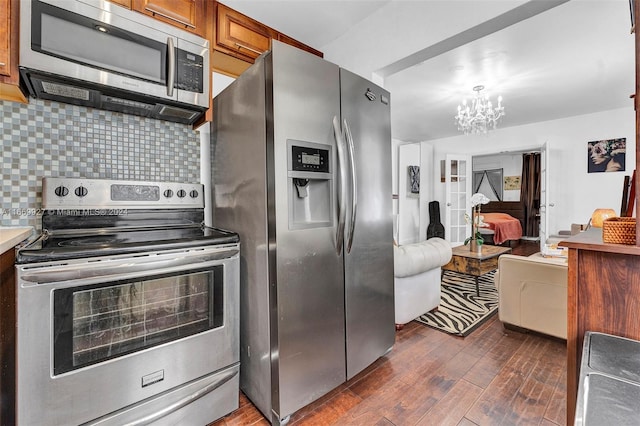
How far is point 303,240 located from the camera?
144 cm

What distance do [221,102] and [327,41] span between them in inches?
48.3

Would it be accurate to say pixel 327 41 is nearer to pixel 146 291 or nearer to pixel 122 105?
pixel 122 105

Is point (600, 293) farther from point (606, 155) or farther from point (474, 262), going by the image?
point (606, 155)

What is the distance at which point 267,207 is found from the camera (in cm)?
141

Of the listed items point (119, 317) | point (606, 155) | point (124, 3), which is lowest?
point (119, 317)

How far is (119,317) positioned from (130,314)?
4 cm

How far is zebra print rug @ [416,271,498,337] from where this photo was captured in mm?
2588

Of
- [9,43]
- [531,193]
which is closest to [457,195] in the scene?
[531,193]

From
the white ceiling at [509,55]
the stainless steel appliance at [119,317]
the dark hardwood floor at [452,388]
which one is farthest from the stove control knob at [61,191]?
the white ceiling at [509,55]

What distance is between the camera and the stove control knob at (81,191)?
1.52 meters

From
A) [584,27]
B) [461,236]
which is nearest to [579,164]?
[461,236]

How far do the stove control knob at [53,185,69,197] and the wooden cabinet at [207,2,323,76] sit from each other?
1.18m

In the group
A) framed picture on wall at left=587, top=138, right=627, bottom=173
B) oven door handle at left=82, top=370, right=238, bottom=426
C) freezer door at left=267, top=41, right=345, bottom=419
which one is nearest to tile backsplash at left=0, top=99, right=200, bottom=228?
freezer door at left=267, top=41, right=345, bottom=419

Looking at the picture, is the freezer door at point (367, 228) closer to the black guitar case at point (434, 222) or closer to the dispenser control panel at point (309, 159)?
the dispenser control panel at point (309, 159)
